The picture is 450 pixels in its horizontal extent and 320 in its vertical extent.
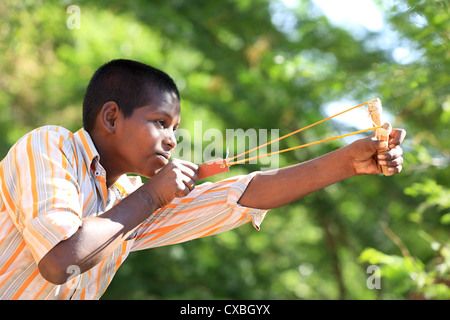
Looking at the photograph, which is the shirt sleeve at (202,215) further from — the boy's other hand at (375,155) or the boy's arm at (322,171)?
the boy's other hand at (375,155)

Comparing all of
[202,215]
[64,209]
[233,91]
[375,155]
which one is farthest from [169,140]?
[233,91]

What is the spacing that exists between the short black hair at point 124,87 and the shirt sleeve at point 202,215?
37cm

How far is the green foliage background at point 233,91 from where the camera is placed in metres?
4.74

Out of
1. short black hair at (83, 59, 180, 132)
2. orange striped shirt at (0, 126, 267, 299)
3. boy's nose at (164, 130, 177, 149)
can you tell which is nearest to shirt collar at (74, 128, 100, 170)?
orange striped shirt at (0, 126, 267, 299)

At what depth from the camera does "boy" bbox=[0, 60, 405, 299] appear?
4.94 ft

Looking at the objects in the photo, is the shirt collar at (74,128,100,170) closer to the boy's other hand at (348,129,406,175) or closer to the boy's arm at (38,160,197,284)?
the boy's arm at (38,160,197,284)

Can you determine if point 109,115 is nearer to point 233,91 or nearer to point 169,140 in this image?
point 169,140

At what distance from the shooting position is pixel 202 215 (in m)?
1.98

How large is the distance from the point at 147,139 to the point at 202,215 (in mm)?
360

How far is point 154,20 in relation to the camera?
5867mm

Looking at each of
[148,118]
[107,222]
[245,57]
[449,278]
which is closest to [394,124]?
[449,278]

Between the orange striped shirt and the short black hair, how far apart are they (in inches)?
6.5

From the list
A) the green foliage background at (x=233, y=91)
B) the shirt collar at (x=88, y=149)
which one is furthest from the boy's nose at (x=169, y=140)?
the green foliage background at (x=233, y=91)
